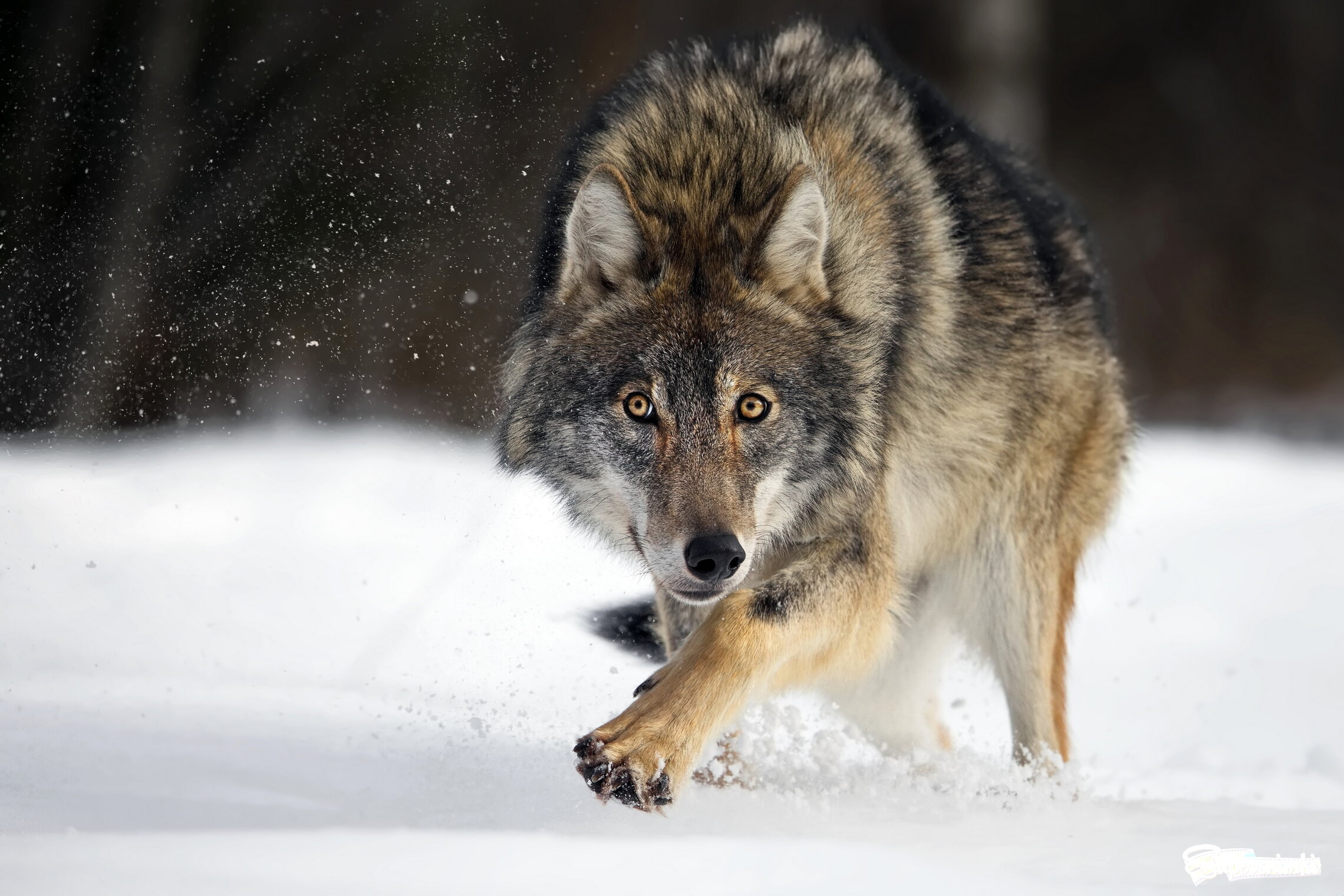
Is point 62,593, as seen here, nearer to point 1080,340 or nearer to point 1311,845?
point 1080,340

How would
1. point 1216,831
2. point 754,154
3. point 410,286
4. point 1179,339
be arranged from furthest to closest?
point 1179,339
point 410,286
point 754,154
point 1216,831

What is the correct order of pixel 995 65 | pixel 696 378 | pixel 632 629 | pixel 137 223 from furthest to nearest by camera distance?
pixel 995 65
pixel 137 223
pixel 632 629
pixel 696 378

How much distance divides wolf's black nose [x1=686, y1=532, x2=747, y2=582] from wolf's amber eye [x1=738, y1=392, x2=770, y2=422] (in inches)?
12.6

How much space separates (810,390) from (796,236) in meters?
0.37

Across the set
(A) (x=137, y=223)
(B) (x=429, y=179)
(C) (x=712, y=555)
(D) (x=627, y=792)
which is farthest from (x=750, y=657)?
(A) (x=137, y=223)

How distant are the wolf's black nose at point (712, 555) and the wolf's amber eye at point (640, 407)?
34 cm

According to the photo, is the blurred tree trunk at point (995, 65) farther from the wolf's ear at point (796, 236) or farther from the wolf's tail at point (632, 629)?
the wolf's ear at point (796, 236)

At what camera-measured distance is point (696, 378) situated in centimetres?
279

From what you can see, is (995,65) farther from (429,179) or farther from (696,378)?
(696,378)

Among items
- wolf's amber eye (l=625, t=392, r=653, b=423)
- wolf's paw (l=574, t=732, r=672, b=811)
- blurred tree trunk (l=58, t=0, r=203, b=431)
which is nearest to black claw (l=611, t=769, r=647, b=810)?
wolf's paw (l=574, t=732, r=672, b=811)

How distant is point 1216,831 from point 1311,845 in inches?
8.8

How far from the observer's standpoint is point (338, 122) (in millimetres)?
8938

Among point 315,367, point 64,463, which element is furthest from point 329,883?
point 315,367

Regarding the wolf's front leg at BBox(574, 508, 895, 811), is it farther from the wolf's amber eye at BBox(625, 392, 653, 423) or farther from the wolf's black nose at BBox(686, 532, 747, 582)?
the wolf's amber eye at BBox(625, 392, 653, 423)
